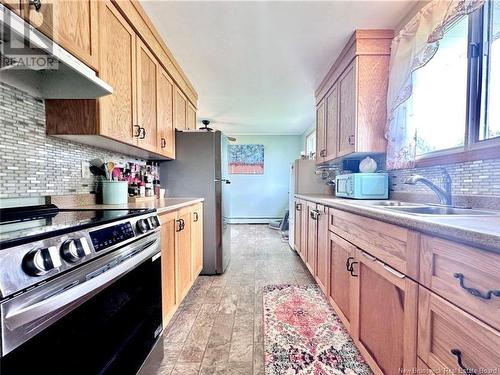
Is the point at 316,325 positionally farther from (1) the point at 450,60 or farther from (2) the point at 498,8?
(2) the point at 498,8

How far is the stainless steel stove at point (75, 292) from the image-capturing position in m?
0.55

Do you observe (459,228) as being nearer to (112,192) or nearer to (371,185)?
(371,185)

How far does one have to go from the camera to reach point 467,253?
69 cm

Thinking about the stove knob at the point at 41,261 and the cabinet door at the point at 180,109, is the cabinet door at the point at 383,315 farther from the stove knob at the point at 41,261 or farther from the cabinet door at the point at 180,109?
the cabinet door at the point at 180,109

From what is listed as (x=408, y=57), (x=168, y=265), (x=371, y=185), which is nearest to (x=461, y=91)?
(x=408, y=57)

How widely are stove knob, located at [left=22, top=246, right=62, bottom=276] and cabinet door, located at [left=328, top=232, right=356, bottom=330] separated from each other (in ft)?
4.53

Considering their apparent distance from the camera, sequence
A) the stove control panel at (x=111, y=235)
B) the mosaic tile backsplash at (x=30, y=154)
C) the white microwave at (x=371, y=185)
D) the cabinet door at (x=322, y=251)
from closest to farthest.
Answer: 1. the stove control panel at (x=111, y=235)
2. the mosaic tile backsplash at (x=30, y=154)
3. the cabinet door at (x=322, y=251)
4. the white microwave at (x=371, y=185)

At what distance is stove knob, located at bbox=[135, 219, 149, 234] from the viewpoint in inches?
44.7

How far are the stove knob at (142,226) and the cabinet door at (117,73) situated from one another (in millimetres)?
553

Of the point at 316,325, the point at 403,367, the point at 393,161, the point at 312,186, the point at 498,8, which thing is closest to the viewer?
the point at 403,367

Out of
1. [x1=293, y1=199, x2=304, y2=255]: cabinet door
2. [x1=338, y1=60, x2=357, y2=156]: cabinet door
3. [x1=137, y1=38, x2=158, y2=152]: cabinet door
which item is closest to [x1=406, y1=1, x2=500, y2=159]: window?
[x1=338, y1=60, x2=357, y2=156]: cabinet door

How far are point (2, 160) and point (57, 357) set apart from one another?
927 millimetres

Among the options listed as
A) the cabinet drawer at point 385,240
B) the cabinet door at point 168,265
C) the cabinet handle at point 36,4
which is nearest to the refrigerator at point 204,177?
the cabinet door at point 168,265

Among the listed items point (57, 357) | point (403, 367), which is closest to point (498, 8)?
point (403, 367)
